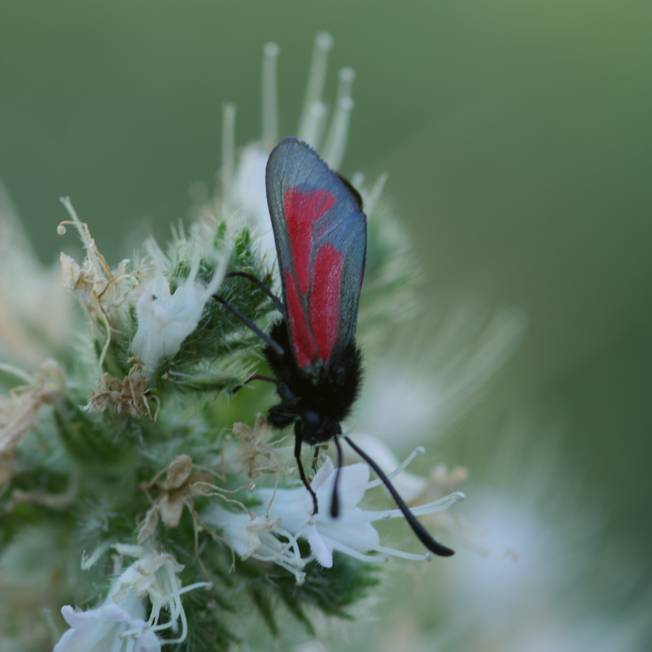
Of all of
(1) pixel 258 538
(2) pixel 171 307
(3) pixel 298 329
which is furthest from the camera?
(1) pixel 258 538

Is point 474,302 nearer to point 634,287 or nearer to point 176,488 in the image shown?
point 634,287

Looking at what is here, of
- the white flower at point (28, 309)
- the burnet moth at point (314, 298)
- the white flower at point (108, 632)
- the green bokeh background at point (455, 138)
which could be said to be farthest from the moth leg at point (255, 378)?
the green bokeh background at point (455, 138)

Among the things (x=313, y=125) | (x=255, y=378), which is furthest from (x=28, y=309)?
(x=255, y=378)

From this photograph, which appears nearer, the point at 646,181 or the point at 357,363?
the point at 357,363

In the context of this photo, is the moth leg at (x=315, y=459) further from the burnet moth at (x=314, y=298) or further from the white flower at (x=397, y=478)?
the white flower at (x=397, y=478)

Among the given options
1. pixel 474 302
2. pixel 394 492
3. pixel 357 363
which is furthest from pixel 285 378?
pixel 474 302

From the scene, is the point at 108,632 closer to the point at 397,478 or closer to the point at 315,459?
the point at 315,459

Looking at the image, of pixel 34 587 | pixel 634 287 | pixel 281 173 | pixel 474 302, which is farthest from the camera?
pixel 634 287
